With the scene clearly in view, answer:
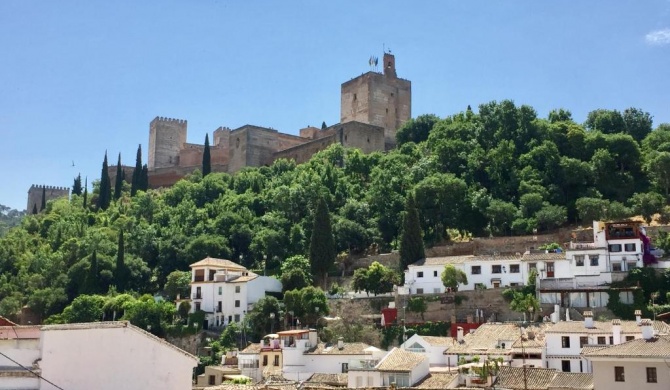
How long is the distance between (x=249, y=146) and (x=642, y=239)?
60.6 m

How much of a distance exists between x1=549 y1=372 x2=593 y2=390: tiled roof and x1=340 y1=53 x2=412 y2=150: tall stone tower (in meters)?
72.1

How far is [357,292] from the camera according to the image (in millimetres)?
65688

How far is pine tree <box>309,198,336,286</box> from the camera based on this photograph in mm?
69000

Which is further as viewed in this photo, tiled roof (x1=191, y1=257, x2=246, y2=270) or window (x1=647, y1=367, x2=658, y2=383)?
tiled roof (x1=191, y1=257, x2=246, y2=270)

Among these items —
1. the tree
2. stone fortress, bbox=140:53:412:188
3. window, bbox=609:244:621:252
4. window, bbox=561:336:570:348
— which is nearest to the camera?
window, bbox=561:336:570:348

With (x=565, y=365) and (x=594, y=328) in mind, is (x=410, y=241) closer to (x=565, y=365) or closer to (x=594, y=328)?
(x=594, y=328)

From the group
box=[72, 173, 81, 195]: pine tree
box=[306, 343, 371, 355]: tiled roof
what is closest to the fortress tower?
box=[72, 173, 81, 195]: pine tree

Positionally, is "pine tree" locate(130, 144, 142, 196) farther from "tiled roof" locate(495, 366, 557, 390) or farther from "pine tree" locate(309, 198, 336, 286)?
"tiled roof" locate(495, 366, 557, 390)

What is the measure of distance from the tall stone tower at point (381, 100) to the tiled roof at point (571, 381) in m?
72.1

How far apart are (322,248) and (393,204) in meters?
11.1

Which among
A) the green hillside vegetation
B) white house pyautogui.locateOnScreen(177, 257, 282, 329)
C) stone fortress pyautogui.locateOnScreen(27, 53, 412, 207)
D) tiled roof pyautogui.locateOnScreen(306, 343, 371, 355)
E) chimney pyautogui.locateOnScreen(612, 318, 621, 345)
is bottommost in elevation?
tiled roof pyautogui.locateOnScreen(306, 343, 371, 355)

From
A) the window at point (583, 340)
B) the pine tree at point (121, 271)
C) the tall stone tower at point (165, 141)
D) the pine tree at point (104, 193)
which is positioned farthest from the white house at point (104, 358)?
the tall stone tower at point (165, 141)

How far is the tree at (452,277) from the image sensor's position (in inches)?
2365

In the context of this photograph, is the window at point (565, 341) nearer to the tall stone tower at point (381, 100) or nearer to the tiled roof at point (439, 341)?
the tiled roof at point (439, 341)
